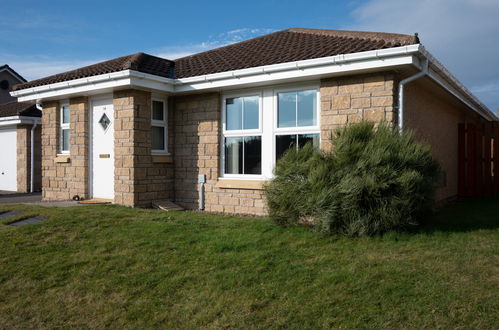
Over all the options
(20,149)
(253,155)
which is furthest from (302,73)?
(20,149)

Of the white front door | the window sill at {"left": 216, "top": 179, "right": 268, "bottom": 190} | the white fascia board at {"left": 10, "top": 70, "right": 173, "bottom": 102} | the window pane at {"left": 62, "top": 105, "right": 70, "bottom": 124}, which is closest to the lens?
the window sill at {"left": 216, "top": 179, "right": 268, "bottom": 190}

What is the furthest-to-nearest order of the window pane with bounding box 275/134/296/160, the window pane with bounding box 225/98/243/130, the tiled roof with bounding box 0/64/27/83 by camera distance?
1. the tiled roof with bounding box 0/64/27/83
2. the window pane with bounding box 225/98/243/130
3. the window pane with bounding box 275/134/296/160

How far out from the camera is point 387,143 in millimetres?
6391

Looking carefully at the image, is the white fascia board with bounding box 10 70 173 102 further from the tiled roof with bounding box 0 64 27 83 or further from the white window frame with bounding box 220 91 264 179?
the tiled roof with bounding box 0 64 27 83

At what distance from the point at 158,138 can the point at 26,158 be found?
26.0ft

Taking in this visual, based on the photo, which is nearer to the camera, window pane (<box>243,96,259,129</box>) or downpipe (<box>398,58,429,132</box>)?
downpipe (<box>398,58,429,132</box>)

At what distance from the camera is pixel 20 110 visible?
15.9 metres

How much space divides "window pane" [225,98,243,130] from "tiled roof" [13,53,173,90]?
1663mm

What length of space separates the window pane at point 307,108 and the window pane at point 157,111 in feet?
11.6

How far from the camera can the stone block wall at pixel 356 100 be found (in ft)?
24.7

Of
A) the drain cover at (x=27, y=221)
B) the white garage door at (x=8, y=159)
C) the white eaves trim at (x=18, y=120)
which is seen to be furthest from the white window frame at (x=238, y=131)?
the white garage door at (x=8, y=159)

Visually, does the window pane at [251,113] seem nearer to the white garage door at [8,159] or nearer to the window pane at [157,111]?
the window pane at [157,111]

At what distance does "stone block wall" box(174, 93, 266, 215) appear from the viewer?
9367 millimetres

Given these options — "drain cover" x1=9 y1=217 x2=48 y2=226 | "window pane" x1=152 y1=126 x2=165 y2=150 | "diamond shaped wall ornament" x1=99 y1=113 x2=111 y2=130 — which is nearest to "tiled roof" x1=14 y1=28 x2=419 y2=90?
"diamond shaped wall ornament" x1=99 y1=113 x2=111 y2=130
